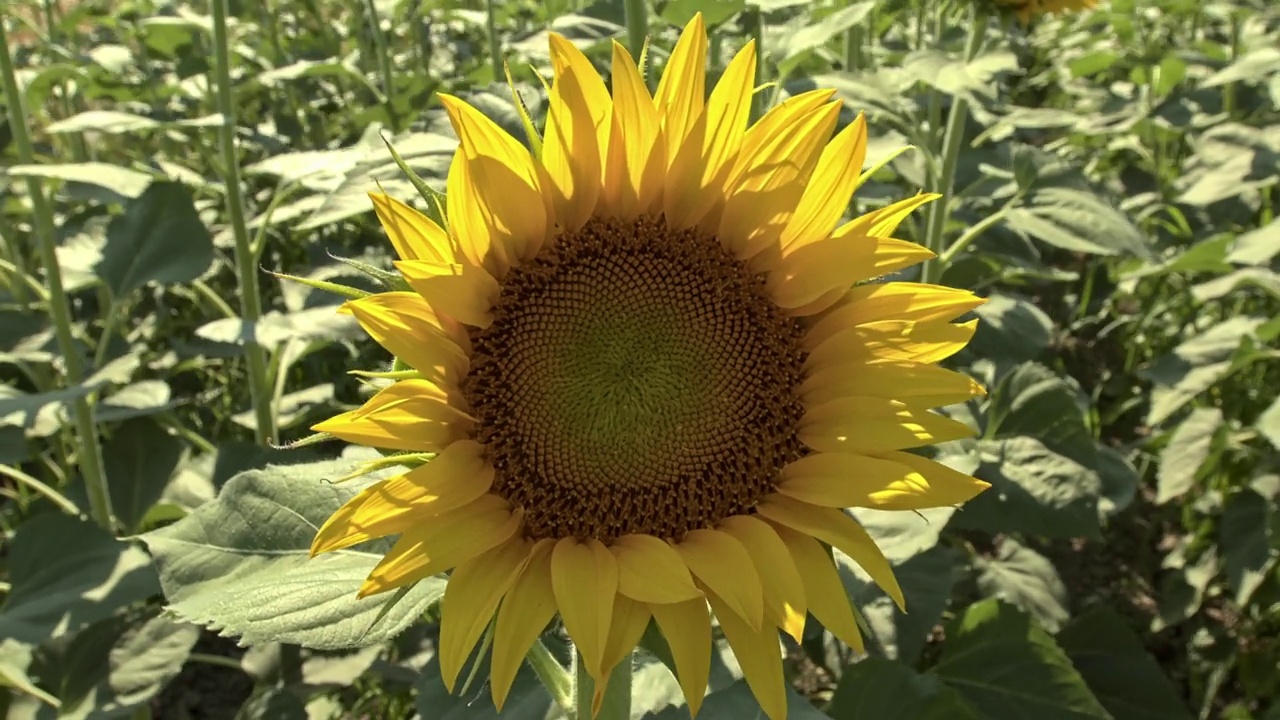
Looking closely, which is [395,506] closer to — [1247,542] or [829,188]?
[829,188]

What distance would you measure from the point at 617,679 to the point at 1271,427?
1.85 m

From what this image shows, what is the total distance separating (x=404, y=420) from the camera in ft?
3.68

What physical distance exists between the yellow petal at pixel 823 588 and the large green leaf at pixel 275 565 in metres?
0.43

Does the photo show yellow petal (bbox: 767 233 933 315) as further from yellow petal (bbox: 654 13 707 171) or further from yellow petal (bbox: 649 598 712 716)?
yellow petal (bbox: 649 598 712 716)

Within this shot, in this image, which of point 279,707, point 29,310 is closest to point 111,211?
point 29,310

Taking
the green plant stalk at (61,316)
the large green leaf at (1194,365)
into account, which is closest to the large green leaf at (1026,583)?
the large green leaf at (1194,365)

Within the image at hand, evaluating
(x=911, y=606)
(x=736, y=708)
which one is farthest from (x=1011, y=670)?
(x=736, y=708)

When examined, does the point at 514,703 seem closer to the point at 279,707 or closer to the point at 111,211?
the point at 279,707

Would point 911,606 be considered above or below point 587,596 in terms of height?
below

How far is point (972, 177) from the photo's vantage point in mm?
3316

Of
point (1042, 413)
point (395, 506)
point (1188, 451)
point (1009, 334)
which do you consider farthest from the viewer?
point (1188, 451)

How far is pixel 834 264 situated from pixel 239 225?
1.90m

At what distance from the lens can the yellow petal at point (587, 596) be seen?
1094 mm

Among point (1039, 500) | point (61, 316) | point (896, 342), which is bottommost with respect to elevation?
point (1039, 500)
